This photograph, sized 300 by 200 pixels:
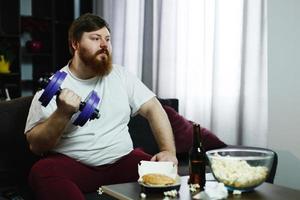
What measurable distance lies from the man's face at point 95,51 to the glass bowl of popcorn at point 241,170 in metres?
0.96

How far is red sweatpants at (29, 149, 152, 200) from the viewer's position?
6.10 feet

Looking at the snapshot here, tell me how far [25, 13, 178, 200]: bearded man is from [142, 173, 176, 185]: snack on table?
16.6 inches

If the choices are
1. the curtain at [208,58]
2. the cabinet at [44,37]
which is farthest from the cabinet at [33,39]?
the curtain at [208,58]

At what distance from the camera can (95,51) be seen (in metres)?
2.26

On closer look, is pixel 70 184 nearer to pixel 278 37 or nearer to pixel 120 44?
pixel 278 37

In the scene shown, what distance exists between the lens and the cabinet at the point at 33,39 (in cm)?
431

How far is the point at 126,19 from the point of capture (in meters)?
3.78

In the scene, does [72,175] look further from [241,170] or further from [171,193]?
[241,170]

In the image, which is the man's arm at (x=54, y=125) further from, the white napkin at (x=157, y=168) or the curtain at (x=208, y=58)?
the curtain at (x=208, y=58)

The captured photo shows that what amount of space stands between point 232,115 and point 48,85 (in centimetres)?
147

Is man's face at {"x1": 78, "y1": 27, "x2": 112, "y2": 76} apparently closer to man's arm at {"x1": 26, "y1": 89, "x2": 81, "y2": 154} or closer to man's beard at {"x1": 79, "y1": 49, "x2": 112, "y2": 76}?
man's beard at {"x1": 79, "y1": 49, "x2": 112, "y2": 76}

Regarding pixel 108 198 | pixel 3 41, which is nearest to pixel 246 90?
pixel 108 198

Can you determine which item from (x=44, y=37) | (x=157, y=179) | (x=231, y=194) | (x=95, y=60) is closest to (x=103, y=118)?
(x=95, y=60)

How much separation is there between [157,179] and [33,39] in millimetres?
3422
